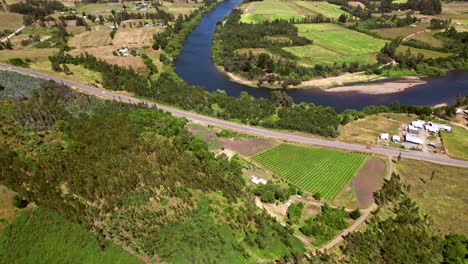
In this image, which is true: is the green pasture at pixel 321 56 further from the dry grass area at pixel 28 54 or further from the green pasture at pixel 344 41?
the dry grass area at pixel 28 54

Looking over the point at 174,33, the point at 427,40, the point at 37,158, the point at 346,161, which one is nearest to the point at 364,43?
the point at 427,40

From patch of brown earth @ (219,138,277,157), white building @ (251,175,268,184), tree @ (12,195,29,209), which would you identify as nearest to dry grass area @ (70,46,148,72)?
patch of brown earth @ (219,138,277,157)

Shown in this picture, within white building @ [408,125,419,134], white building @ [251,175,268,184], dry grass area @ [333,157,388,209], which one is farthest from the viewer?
white building @ [408,125,419,134]

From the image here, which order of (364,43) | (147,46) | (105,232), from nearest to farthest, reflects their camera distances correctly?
(105,232), (147,46), (364,43)

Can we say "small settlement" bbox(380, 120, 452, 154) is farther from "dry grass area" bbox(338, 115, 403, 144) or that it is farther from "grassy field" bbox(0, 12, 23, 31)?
"grassy field" bbox(0, 12, 23, 31)

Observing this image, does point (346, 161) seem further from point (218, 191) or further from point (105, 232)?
point (105, 232)

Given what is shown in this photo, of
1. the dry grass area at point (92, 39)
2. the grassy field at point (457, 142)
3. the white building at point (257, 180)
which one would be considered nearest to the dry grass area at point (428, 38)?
the grassy field at point (457, 142)
